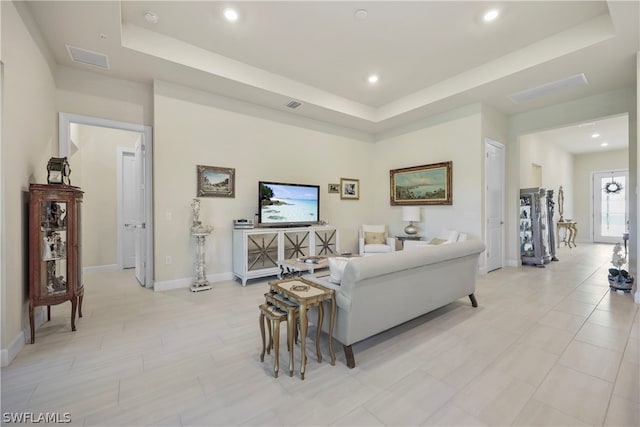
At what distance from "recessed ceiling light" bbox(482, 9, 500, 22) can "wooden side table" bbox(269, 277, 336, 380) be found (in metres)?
3.35

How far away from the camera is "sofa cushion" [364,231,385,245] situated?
5730 millimetres

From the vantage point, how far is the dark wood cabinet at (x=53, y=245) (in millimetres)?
2398

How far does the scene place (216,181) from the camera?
438 centimetres

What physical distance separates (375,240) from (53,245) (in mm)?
4829

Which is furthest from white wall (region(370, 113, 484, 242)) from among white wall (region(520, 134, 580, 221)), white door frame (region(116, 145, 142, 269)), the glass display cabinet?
white door frame (region(116, 145, 142, 269))

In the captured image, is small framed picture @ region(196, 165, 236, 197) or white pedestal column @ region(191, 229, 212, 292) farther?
A: small framed picture @ region(196, 165, 236, 197)

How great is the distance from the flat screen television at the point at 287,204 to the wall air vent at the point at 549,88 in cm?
368

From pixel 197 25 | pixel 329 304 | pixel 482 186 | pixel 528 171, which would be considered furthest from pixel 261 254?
pixel 528 171

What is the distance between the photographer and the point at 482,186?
4.72 meters

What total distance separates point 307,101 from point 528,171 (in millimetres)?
5735

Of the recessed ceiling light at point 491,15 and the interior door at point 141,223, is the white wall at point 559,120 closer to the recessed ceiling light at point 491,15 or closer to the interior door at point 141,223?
the recessed ceiling light at point 491,15

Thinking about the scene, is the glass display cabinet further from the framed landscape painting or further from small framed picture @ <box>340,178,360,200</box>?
small framed picture @ <box>340,178,360,200</box>

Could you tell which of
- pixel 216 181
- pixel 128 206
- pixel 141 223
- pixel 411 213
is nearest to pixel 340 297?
pixel 216 181

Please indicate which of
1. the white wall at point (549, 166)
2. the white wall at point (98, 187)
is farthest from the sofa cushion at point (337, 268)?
the white wall at point (549, 166)
